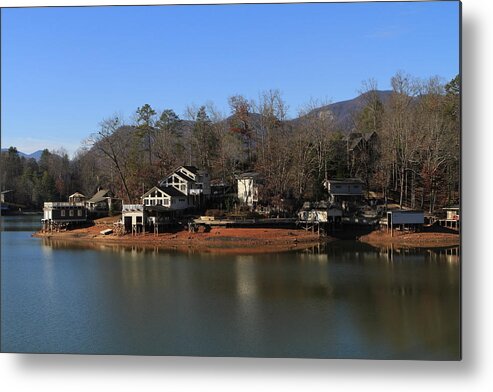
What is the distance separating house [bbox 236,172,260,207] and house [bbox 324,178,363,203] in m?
3.43

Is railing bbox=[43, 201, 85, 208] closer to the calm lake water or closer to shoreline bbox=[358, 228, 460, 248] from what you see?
the calm lake water

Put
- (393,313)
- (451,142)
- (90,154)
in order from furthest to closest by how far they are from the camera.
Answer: (90,154) < (451,142) < (393,313)

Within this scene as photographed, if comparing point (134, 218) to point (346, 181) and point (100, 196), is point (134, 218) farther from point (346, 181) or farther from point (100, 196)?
point (346, 181)

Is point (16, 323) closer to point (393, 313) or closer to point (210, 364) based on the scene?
point (210, 364)

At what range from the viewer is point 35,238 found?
2403cm

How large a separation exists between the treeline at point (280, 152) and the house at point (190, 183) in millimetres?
1101

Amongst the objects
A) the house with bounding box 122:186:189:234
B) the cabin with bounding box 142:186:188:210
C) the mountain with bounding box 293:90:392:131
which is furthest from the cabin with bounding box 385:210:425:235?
the cabin with bounding box 142:186:188:210

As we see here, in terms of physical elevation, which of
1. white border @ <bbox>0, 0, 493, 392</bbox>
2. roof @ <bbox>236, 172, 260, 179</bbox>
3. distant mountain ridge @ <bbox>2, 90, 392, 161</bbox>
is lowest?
white border @ <bbox>0, 0, 493, 392</bbox>

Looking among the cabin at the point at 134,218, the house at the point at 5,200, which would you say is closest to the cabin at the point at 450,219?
the cabin at the point at 134,218

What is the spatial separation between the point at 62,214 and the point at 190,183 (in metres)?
6.43

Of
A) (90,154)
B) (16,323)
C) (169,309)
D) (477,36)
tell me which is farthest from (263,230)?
(477,36)

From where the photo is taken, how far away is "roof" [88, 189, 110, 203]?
92.1 feet

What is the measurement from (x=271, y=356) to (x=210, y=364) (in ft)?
3.44

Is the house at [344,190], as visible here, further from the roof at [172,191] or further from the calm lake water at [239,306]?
the calm lake water at [239,306]
